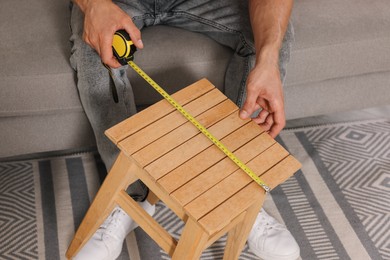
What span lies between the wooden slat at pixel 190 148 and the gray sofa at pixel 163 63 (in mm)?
373

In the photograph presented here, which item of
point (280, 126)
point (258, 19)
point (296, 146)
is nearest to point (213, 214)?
point (280, 126)

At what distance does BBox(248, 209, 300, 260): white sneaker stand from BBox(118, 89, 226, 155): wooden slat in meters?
0.46

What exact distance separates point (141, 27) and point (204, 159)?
0.58 m

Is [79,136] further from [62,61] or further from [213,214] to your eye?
[213,214]

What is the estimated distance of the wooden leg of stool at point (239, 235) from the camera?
1258 mm

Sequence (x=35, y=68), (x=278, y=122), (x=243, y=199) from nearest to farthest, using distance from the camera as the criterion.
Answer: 1. (x=243, y=199)
2. (x=278, y=122)
3. (x=35, y=68)

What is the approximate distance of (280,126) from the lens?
133 centimetres

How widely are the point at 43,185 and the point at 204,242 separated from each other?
0.78m

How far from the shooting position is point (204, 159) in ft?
3.77

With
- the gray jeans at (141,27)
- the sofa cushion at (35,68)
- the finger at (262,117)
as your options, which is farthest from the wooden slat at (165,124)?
the sofa cushion at (35,68)

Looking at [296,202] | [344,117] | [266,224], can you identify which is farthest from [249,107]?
[344,117]

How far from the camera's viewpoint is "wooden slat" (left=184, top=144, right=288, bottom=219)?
1063 mm

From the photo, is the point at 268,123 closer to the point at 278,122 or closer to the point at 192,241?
the point at 278,122

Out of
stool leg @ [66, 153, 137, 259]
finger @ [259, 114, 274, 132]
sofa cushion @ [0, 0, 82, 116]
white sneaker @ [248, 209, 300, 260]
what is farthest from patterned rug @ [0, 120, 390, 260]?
finger @ [259, 114, 274, 132]
